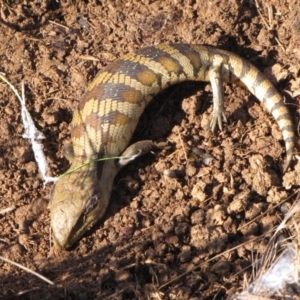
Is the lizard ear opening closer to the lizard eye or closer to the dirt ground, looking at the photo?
the dirt ground

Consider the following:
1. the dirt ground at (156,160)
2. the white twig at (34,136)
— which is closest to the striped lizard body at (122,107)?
the dirt ground at (156,160)

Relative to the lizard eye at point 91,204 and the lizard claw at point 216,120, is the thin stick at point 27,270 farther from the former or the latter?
the lizard claw at point 216,120

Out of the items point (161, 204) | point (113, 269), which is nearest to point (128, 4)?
point (161, 204)

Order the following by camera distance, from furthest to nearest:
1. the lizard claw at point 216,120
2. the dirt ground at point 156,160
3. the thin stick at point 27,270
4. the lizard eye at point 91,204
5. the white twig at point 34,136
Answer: the lizard claw at point 216,120 → the white twig at point 34,136 → the lizard eye at point 91,204 → the dirt ground at point 156,160 → the thin stick at point 27,270

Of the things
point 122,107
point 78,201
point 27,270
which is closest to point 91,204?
point 78,201

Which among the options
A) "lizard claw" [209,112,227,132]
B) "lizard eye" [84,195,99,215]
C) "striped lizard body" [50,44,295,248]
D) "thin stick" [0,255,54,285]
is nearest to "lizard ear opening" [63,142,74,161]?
"striped lizard body" [50,44,295,248]

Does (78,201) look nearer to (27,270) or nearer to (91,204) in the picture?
(91,204)

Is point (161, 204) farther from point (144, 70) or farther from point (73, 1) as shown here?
point (73, 1)
